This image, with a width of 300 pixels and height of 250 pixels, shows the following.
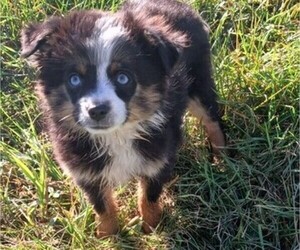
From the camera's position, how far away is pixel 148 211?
4.06 meters

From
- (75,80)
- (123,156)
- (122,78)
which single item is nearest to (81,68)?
(75,80)

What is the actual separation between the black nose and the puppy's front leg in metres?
0.70

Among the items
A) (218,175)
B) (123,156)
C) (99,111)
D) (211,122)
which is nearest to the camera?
(99,111)

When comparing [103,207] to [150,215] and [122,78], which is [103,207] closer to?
[150,215]

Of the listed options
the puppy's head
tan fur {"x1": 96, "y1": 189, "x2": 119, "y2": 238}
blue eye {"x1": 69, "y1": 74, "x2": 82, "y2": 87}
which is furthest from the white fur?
blue eye {"x1": 69, "y1": 74, "x2": 82, "y2": 87}

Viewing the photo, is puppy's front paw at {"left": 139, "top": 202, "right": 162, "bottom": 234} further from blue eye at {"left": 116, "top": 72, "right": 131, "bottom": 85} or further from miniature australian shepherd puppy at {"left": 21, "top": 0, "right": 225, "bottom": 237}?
blue eye at {"left": 116, "top": 72, "right": 131, "bottom": 85}

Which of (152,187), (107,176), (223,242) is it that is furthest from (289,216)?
(107,176)

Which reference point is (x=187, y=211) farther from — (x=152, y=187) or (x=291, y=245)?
(x=291, y=245)

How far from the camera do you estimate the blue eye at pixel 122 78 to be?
3.32 meters

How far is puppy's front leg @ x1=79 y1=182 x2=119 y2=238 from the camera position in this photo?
152 inches

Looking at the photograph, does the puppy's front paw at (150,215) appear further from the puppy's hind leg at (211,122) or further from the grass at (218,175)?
the puppy's hind leg at (211,122)

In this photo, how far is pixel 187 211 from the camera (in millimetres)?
4133

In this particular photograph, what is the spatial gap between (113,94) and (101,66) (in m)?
0.15

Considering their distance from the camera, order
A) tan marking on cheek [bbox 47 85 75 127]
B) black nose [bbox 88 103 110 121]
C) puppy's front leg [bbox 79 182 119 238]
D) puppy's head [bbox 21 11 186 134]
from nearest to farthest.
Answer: black nose [bbox 88 103 110 121], puppy's head [bbox 21 11 186 134], tan marking on cheek [bbox 47 85 75 127], puppy's front leg [bbox 79 182 119 238]
